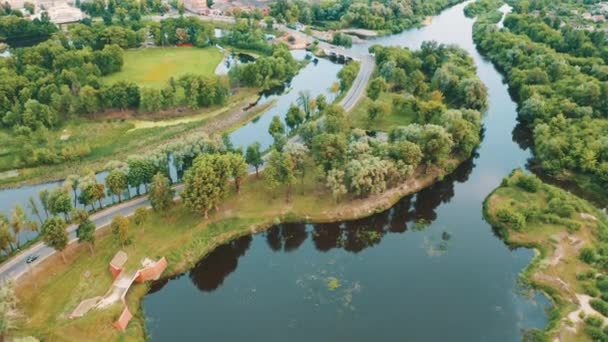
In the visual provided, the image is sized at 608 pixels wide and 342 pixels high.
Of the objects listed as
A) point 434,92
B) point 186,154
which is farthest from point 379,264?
point 434,92

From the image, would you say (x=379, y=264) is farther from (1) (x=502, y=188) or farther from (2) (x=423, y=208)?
(1) (x=502, y=188)

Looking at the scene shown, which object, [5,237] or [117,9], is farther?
[117,9]

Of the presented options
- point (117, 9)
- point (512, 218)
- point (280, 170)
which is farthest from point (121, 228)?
point (117, 9)

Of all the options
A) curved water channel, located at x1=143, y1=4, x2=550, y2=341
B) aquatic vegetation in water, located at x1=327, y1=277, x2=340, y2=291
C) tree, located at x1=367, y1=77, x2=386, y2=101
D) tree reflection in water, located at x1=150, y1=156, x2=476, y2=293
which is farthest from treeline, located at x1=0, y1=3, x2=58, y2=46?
aquatic vegetation in water, located at x1=327, y1=277, x2=340, y2=291

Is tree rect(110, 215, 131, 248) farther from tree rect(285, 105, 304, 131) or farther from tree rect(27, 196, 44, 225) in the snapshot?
tree rect(285, 105, 304, 131)

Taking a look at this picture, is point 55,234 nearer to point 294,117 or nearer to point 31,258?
point 31,258

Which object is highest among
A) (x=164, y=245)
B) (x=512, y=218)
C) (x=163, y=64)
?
(x=512, y=218)

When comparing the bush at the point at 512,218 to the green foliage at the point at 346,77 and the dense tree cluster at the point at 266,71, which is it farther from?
the dense tree cluster at the point at 266,71
